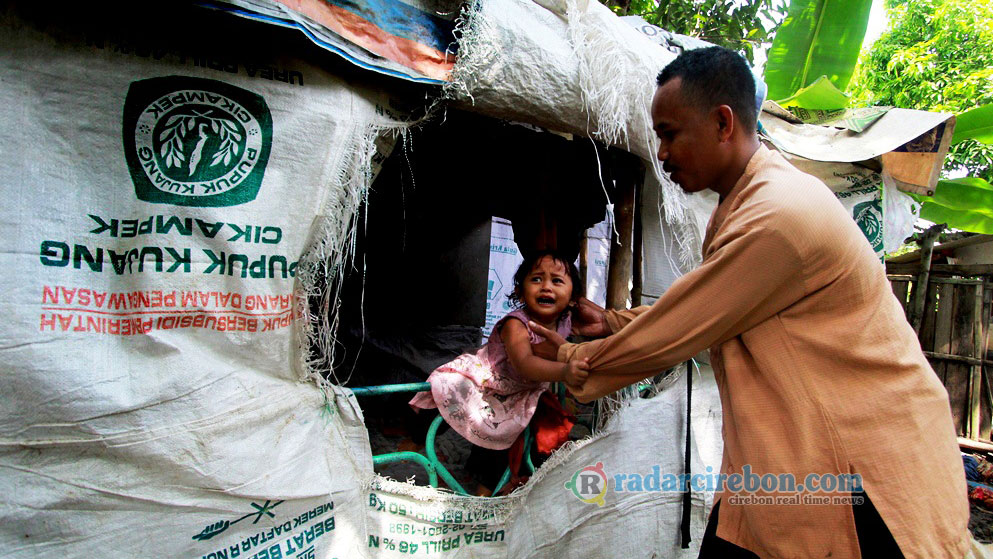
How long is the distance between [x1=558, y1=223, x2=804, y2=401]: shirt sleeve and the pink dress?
0.67m

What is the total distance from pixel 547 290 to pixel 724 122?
1016 millimetres

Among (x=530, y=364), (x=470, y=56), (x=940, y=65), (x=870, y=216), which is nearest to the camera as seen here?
(x=470, y=56)

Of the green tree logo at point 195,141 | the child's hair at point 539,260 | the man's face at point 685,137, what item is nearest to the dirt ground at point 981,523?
the child's hair at point 539,260

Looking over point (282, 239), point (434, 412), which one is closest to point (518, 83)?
point (282, 239)

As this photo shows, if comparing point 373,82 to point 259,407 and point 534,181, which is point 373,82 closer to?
point 259,407

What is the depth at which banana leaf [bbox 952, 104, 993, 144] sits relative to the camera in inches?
152

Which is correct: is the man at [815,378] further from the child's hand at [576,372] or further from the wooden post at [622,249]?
the wooden post at [622,249]

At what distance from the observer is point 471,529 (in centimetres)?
193

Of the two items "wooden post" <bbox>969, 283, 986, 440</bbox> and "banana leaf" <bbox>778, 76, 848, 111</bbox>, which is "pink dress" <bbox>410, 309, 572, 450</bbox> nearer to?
"banana leaf" <bbox>778, 76, 848, 111</bbox>

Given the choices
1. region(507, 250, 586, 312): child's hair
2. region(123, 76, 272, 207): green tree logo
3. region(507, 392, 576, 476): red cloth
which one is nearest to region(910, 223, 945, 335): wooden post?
region(507, 250, 586, 312): child's hair

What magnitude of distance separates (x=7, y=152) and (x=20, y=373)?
48 centimetres

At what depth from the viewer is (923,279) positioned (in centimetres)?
626

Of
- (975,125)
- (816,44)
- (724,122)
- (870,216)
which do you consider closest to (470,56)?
(724,122)

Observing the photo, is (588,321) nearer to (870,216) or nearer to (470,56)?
(470,56)
